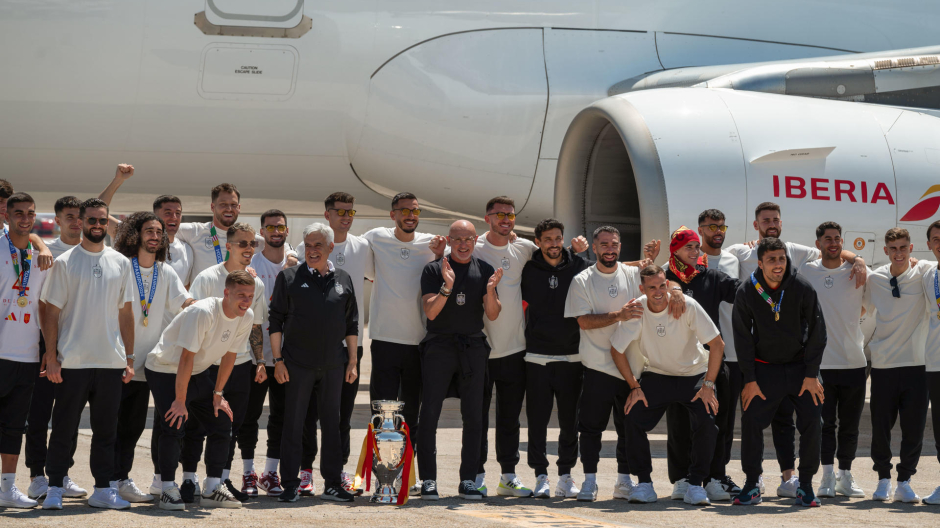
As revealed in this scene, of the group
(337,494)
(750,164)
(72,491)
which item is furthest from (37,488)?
(750,164)

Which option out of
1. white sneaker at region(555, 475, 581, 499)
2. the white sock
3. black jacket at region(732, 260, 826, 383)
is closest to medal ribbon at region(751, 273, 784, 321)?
black jacket at region(732, 260, 826, 383)

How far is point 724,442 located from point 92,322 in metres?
3.56

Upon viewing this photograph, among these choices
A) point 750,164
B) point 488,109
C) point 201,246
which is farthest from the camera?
point 488,109

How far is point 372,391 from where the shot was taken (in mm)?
6059

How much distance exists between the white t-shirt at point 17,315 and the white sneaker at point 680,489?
3.55 m

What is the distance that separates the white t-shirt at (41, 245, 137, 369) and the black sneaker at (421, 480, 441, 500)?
175cm

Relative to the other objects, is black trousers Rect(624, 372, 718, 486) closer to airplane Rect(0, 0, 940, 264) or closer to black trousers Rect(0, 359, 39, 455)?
airplane Rect(0, 0, 940, 264)

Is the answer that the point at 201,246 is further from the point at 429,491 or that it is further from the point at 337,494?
the point at 429,491

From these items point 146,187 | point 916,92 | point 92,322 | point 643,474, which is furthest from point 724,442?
point 146,187

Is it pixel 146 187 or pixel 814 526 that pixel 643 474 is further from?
pixel 146 187

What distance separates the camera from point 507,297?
6117 mm

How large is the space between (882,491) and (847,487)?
217 mm

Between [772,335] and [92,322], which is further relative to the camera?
[772,335]

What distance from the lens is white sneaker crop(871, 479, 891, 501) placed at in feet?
19.2
